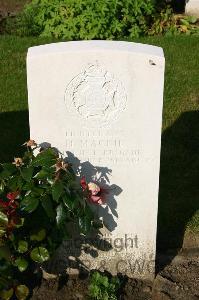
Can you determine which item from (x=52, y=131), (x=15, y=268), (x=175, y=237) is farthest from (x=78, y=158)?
(x=175, y=237)

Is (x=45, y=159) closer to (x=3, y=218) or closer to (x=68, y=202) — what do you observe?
(x=68, y=202)

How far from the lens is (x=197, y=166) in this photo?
5715 mm

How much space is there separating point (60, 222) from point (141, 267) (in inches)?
35.2

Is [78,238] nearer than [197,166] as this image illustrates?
Yes

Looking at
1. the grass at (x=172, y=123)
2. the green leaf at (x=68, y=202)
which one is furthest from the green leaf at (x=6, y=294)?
the grass at (x=172, y=123)

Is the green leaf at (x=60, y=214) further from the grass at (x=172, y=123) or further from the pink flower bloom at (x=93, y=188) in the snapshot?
the grass at (x=172, y=123)

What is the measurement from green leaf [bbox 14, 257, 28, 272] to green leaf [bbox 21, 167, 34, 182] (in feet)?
1.69

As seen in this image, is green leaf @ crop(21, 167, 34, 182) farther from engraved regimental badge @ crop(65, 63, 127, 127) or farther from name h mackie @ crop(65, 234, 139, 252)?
name h mackie @ crop(65, 234, 139, 252)

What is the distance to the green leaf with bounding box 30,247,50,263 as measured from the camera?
3809mm

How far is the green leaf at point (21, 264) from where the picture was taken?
376cm

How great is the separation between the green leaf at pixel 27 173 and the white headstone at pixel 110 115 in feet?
0.89

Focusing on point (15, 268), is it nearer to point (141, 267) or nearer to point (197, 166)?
point (141, 267)

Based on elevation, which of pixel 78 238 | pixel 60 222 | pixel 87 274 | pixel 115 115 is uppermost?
pixel 115 115

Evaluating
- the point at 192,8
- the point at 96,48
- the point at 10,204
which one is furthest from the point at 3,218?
the point at 192,8
